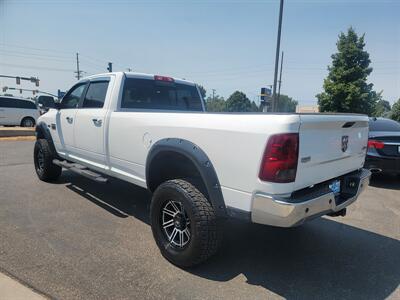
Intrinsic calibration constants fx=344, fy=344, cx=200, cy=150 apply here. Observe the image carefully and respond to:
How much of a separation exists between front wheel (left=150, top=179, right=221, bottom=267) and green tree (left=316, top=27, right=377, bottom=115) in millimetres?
29912

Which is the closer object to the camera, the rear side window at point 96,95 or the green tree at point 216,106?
the rear side window at point 96,95

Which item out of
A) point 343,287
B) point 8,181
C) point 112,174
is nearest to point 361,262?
point 343,287

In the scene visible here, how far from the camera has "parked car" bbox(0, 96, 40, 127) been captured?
20.4 metres

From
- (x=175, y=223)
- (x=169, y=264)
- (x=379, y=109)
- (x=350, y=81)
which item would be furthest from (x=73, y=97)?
(x=379, y=109)

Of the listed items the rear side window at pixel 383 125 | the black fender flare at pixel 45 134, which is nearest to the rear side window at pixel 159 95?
the black fender flare at pixel 45 134

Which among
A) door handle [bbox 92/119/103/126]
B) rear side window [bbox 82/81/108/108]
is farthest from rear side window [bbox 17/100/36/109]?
door handle [bbox 92/119/103/126]

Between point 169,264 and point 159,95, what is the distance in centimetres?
265

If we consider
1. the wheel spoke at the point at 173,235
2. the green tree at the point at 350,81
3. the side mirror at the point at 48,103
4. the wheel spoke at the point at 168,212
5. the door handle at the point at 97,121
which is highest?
the green tree at the point at 350,81

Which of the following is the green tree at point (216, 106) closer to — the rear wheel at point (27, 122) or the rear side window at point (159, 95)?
the rear side window at point (159, 95)

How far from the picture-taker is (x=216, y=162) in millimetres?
3055

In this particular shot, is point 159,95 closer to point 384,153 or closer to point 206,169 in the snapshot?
point 206,169

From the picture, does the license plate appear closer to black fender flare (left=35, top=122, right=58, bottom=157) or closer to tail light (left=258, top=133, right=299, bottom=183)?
tail light (left=258, top=133, right=299, bottom=183)

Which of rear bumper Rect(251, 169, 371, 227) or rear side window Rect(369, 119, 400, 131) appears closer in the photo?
rear bumper Rect(251, 169, 371, 227)

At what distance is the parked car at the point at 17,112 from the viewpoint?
20.4 meters
